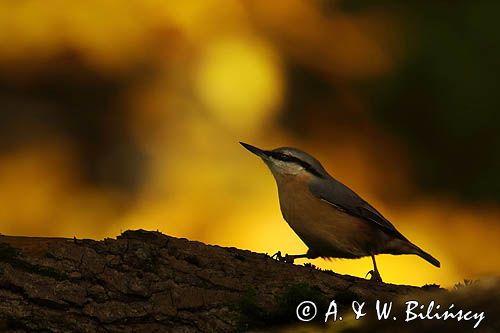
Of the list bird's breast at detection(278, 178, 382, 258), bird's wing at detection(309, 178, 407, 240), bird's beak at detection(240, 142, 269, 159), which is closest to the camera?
bird's breast at detection(278, 178, 382, 258)

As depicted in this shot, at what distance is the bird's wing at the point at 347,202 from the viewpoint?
592 centimetres

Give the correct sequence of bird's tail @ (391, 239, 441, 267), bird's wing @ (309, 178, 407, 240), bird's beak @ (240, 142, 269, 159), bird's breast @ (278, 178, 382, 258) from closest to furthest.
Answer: bird's breast @ (278, 178, 382, 258), bird's wing @ (309, 178, 407, 240), bird's tail @ (391, 239, 441, 267), bird's beak @ (240, 142, 269, 159)

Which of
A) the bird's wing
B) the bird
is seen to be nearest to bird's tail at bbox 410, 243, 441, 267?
the bird

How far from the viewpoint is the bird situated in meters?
5.79

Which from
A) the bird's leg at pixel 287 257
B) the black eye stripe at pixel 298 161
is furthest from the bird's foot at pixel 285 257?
the black eye stripe at pixel 298 161

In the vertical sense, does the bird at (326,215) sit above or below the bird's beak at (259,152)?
below

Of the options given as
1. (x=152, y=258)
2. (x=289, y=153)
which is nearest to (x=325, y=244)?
(x=289, y=153)

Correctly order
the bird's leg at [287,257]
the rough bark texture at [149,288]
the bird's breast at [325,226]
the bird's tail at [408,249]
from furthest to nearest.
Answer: the bird's tail at [408,249] → the bird's breast at [325,226] → the bird's leg at [287,257] → the rough bark texture at [149,288]

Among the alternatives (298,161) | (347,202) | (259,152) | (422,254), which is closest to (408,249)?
(422,254)

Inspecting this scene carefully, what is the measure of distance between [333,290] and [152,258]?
Answer: 36.7 inches

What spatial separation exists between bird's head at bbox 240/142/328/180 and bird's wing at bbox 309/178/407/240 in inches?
3.7

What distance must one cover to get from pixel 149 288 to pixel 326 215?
179 cm

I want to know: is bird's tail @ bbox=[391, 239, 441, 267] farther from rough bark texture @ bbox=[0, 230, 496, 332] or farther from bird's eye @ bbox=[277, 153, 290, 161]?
rough bark texture @ bbox=[0, 230, 496, 332]

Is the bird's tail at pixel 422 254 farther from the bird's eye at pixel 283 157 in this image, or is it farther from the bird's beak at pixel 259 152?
the bird's beak at pixel 259 152
